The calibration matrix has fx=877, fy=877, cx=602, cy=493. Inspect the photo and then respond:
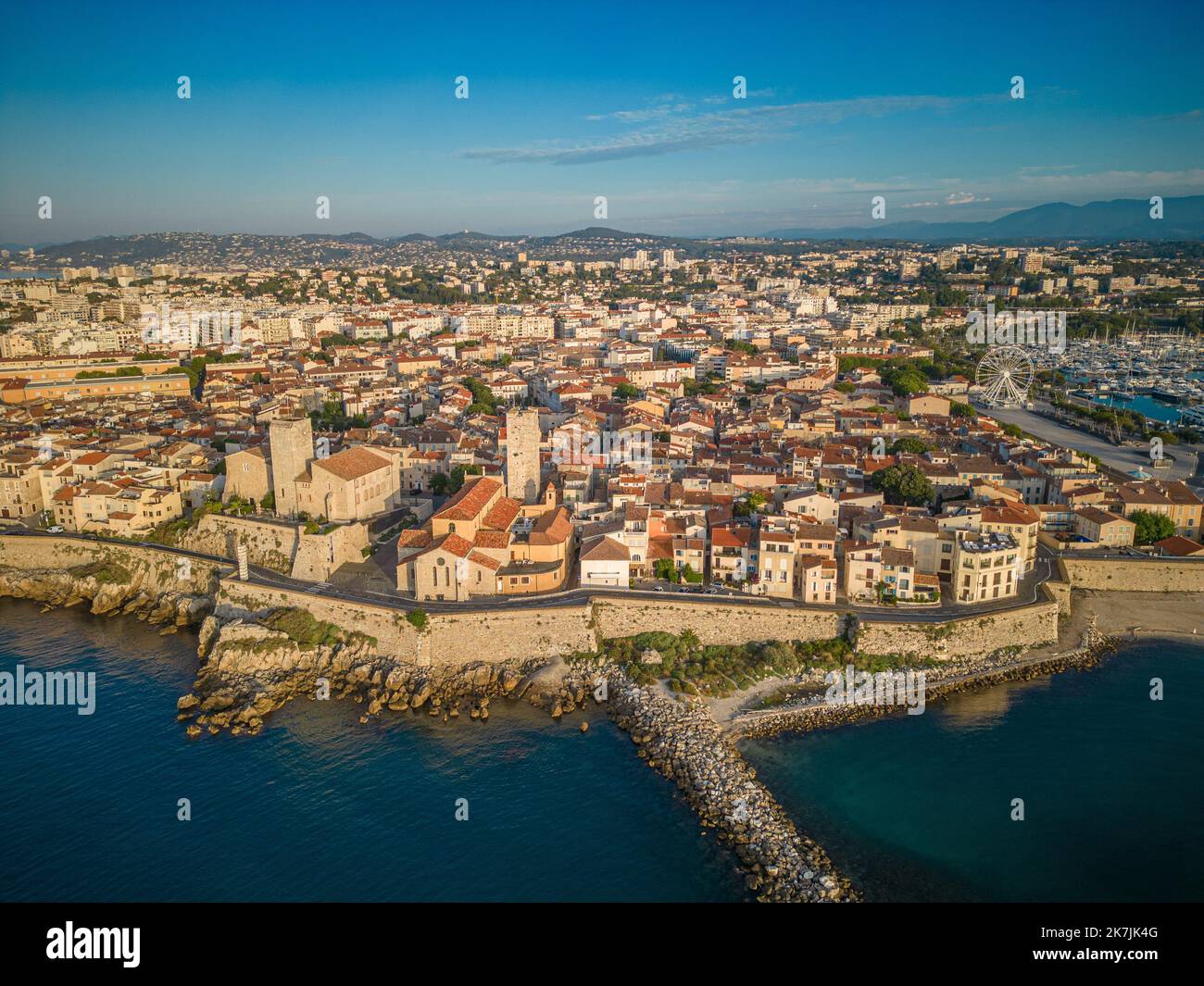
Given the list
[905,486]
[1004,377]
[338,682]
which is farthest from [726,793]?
[1004,377]

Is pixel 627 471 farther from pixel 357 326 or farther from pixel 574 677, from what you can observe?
pixel 357 326

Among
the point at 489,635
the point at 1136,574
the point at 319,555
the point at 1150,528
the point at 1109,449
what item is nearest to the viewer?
the point at 489,635

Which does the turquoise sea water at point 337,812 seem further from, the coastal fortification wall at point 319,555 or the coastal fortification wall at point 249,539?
the coastal fortification wall at point 249,539

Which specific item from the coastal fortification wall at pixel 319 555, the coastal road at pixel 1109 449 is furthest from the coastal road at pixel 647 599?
the coastal road at pixel 1109 449

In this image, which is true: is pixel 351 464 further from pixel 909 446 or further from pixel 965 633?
pixel 909 446

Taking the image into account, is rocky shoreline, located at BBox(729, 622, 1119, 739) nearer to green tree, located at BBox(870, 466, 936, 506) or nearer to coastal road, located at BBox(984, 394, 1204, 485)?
green tree, located at BBox(870, 466, 936, 506)
